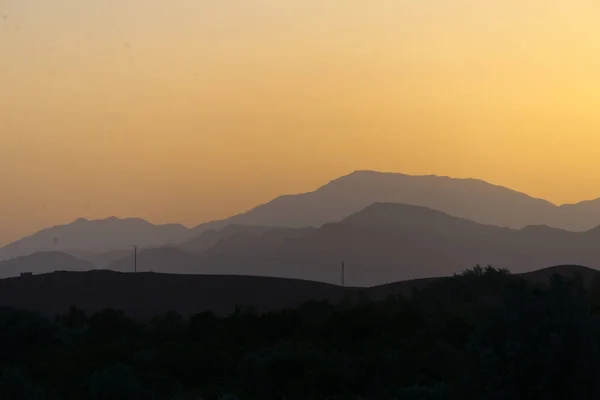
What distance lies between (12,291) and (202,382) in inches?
1879

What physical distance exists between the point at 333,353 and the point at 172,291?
160 ft

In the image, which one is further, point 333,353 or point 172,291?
point 172,291

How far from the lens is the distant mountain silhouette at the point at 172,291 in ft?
222

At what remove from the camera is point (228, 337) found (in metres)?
33.0

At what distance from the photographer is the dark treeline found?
16828 millimetres

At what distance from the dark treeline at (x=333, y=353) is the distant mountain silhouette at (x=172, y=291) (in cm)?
2437

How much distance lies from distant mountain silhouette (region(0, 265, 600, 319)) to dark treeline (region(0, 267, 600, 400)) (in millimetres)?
24367

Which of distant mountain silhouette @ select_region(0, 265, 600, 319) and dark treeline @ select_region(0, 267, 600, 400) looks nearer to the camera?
dark treeline @ select_region(0, 267, 600, 400)

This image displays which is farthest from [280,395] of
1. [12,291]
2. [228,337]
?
[12,291]

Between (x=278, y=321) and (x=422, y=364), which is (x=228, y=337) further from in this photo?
(x=422, y=364)

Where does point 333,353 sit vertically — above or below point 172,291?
below

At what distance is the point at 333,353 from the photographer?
87.8 ft

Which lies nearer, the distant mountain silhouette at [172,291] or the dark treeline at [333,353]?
the dark treeline at [333,353]

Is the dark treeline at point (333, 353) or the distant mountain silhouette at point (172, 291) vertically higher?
the distant mountain silhouette at point (172, 291)
